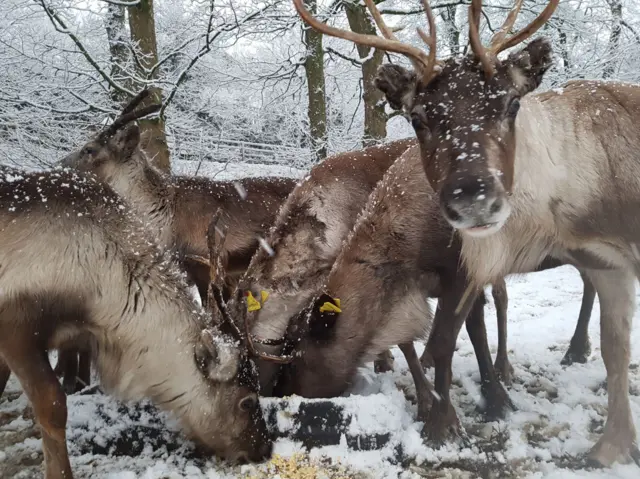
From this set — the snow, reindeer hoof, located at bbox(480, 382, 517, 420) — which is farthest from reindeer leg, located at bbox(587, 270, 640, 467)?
reindeer hoof, located at bbox(480, 382, 517, 420)

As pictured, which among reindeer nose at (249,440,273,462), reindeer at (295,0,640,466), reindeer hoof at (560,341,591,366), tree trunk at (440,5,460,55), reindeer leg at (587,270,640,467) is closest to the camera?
reindeer at (295,0,640,466)

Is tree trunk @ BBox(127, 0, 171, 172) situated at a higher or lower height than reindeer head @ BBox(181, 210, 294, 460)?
higher

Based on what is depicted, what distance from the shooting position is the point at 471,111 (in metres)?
2.77

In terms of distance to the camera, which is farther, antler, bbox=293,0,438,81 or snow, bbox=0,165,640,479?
snow, bbox=0,165,640,479

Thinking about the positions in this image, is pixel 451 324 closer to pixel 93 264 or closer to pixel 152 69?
pixel 93 264

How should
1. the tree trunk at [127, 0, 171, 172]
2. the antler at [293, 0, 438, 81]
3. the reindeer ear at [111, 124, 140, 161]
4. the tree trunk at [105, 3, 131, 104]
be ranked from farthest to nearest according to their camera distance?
1. the tree trunk at [105, 3, 131, 104]
2. the tree trunk at [127, 0, 171, 172]
3. the reindeer ear at [111, 124, 140, 161]
4. the antler at [293, 0, 438, 81]

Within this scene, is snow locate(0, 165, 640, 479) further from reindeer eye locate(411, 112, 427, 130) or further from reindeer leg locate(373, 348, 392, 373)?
reindeer eye locate(411, 112, 427, 130)

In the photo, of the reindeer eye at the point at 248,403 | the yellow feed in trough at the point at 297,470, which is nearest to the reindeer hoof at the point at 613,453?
the yellow feed in trough at the point at 297,470

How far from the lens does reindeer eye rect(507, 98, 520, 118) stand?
282cm

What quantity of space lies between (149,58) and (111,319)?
5694mm

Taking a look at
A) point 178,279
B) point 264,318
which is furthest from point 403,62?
point 178,279

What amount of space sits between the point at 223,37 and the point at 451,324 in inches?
265

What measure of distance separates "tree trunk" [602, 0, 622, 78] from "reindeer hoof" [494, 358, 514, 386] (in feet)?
26.5

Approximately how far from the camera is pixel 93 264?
3059 millimetres
